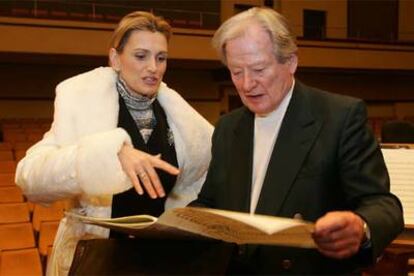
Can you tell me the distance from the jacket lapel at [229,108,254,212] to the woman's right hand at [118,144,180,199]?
0.19 meters

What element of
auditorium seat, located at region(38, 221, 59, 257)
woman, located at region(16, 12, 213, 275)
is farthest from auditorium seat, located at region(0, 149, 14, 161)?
woman, located at region(16, 12, 213, 275)

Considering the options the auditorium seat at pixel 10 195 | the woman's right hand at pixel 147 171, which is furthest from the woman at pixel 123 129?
the auditorium seat at pixel 10 195

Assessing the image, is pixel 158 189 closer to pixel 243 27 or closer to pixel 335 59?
pixel 243 27

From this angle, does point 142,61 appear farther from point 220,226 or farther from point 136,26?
point 220,226

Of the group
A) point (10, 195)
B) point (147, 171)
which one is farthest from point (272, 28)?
point (10, 195)

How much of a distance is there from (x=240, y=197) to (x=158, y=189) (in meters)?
0.23

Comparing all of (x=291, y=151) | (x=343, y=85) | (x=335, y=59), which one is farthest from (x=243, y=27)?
(x=343, y=85)

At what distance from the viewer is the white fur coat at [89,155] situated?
1419 mm

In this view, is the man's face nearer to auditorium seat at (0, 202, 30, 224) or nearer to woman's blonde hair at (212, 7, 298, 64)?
woman's blonde hair at (212, 7, 298, 64)

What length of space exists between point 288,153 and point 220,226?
0.34 meters

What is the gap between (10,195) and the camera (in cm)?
368

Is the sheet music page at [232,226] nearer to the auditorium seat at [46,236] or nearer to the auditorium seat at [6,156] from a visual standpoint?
the auditorium seat at [46,236]

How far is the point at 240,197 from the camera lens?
1284 mm

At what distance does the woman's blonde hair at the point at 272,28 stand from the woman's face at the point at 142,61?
23.7 inches
